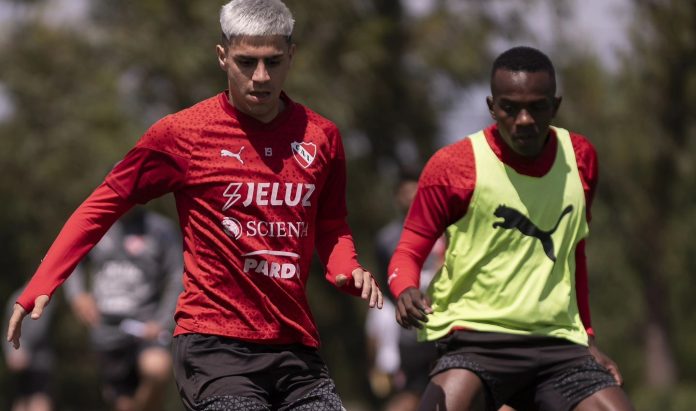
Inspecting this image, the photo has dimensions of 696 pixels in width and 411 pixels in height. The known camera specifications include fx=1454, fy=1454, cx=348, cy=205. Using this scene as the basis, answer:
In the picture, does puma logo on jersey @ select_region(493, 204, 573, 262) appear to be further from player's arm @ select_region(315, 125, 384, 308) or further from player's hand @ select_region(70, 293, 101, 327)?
player's hand @ select_region(70, 293, 101, 327)

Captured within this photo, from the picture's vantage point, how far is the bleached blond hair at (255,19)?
581 cm

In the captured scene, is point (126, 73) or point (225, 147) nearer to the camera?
point (225, 147)

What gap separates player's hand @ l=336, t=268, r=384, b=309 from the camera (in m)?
5.58

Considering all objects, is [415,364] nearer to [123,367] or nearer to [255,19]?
[123,367]

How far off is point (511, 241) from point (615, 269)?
29.7m

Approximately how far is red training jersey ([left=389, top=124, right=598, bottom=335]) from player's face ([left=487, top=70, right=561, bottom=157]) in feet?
0.32

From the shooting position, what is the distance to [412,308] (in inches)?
229

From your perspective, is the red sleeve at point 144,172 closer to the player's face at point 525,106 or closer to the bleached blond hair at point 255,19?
the bleached blond hair at point 255,19

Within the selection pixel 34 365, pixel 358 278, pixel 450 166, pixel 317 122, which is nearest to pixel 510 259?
pixel 450 166

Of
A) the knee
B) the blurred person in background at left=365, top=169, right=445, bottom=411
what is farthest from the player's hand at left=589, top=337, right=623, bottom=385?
the knee

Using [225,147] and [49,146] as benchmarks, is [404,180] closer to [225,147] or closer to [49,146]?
[225,147]

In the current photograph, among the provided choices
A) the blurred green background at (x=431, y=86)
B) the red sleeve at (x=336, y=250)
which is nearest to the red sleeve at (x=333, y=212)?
the red sleeve at (x=336, y=250)

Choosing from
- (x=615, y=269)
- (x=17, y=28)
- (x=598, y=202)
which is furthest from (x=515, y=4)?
(x=17, y=28)

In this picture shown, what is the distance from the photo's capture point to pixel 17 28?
34.8m
